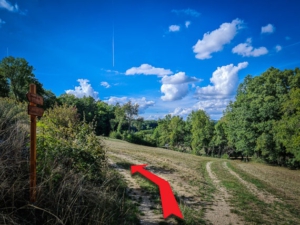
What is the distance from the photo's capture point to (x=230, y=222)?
22.9ft

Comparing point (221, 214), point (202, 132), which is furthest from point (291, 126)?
point (202, 132)

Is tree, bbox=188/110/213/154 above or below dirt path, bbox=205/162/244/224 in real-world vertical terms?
above

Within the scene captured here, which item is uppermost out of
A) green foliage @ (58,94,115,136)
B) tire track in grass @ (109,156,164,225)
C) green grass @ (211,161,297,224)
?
green foliage @ (58,94,115,136)

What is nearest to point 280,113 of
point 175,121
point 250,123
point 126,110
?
point 250,123

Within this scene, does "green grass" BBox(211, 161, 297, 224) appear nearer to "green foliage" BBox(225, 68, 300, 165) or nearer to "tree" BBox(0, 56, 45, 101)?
"green foliage" BBox(225, 68, 300, 165)

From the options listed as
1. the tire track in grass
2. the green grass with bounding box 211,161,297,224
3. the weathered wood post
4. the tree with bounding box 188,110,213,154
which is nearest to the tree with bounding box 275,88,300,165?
the green grass with bounding box 211,161,297,224

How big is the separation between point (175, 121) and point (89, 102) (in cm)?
3401

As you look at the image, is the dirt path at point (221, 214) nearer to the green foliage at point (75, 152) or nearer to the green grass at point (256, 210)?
the green grass at point (256, 210)

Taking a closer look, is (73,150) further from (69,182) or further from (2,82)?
(2,82)

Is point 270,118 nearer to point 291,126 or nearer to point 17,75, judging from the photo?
point 291,126

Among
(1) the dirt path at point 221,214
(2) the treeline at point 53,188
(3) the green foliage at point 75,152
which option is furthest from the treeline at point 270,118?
(2) the treeline at point 53,188

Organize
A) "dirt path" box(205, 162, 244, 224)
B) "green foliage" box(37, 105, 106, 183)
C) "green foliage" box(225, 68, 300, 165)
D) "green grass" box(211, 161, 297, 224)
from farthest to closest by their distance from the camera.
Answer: "green foliage" box(225, 68, 300, 165)
"green grass" box(211, 161, 297, 224)
"dirt path" box(205, 162, 244, 224)
"green foliage" box(37, 105, 106, 183)

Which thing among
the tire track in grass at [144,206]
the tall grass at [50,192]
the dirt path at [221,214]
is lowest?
the dirt path at [221,214]

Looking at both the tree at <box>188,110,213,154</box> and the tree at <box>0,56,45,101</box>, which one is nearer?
the tree at <box>0,56,45,101</box>
